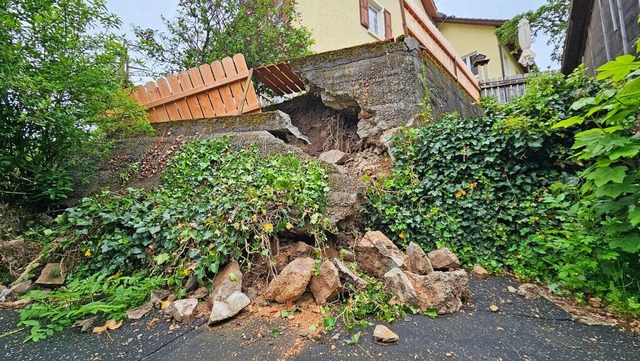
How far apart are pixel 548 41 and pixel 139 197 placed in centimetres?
1798

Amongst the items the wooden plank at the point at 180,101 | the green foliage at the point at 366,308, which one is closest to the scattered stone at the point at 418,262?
the green foliage at the point at 366,308

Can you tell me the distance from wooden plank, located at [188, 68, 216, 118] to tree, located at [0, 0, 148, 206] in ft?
4.38

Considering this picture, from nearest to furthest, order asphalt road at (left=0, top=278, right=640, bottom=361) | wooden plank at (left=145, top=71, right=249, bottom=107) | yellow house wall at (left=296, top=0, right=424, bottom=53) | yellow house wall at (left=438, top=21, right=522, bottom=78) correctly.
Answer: asphalt road at (left=0, top=278, right=640, bottom=361), wooden plank at (left=145, top=71, right=249, bottom=107), yellow house wall at (left=296, top=0, right=424, bottom=53), yellow house wall at (left=438, top=21, right=522, bottom=78)

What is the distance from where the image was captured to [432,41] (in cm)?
518

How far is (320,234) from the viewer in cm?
258

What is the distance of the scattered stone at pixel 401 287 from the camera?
6.60 feet

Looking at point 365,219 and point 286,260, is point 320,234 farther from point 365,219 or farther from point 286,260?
point 365,219

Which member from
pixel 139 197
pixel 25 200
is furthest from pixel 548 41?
pixel 25 200

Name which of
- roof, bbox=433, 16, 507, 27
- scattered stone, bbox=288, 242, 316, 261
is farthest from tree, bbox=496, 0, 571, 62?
scattered stone, bbox=288, 242, 316, 261

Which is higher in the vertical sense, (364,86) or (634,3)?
(634,3)

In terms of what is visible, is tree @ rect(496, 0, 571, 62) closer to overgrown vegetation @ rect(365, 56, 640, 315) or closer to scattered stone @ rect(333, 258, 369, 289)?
overgrown vegetation @ rect(365, 56, 640, 315)

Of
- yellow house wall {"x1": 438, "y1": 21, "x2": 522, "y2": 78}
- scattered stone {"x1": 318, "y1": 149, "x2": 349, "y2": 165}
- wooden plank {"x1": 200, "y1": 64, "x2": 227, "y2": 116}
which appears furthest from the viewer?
yellow house wall {"x1": 438, "y1": 21, "x2": 522, "y2": 78}

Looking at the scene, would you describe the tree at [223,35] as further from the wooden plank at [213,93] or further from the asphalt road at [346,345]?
the asphalt road at [346,345]

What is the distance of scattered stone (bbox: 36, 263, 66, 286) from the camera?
2.40m
